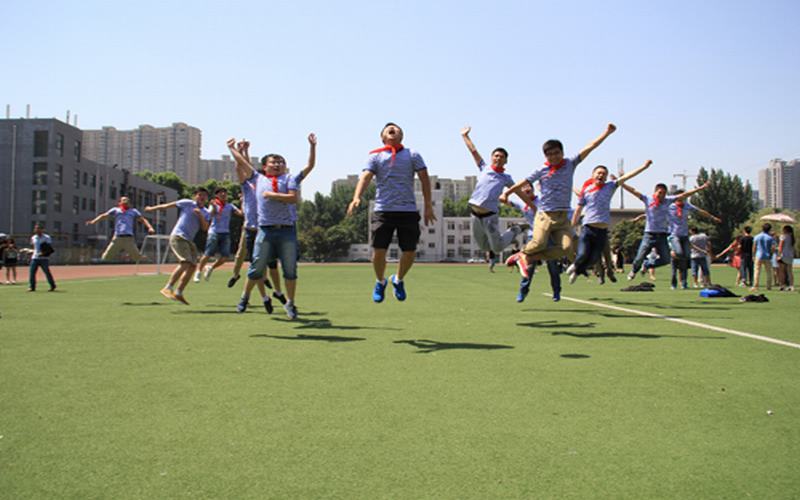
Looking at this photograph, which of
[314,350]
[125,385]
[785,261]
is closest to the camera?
[125,385]

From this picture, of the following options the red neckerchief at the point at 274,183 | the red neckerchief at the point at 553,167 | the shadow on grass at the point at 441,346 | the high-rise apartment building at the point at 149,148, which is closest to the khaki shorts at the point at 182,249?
the red neckerchief at the point at 274,183

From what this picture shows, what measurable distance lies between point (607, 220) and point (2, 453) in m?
10.3

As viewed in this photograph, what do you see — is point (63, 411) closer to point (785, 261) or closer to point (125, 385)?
point (125, 385)

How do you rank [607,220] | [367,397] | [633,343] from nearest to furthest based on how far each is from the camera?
[367,397] → [633,343] → [607,220]

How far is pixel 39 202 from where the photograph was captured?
6819 centimetres

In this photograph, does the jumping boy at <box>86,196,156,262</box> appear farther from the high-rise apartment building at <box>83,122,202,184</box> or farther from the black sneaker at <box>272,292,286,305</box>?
the high-rise apartment building at <box>83,122,202,184</box>

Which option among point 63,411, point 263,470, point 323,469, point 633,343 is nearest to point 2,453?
point 63,411

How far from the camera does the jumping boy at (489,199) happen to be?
944 centimetres

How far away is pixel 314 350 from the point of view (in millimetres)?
5871

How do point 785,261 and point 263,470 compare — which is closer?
point 263,470

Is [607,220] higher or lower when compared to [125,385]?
higher

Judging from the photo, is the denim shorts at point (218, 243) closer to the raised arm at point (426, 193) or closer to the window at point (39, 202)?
the raised arm at point (426, 193)

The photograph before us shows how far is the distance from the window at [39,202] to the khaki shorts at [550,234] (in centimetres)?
7106

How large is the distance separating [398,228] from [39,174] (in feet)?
238
